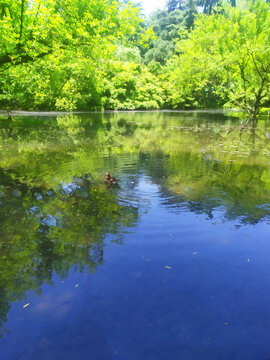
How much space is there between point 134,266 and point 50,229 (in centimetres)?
243

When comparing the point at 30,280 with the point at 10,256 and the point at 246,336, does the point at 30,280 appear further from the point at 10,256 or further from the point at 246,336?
the point at 246,336

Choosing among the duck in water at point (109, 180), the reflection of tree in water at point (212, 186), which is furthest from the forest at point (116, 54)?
the duck in water at point (109, 180)

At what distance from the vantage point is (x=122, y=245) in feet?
18.0

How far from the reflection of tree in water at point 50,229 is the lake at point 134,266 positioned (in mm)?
26

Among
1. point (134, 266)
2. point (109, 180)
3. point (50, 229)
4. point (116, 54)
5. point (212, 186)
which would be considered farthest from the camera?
point (116, 54)

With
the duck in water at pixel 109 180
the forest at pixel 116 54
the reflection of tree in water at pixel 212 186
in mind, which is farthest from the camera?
the forest at pixel 116 54

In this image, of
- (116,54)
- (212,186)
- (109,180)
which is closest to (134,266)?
(109,180)

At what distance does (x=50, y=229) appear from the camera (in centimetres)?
604

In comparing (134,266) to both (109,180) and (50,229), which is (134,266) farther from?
(109,180)

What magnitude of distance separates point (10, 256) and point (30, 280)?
89 centimetres

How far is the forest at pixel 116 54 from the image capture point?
1494cm

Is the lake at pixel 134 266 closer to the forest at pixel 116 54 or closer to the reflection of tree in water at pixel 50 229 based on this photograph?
the reflection of tree in water at pixel 50 229

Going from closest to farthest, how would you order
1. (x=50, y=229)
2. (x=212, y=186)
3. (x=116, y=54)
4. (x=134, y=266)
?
1. (x=134, y=266)
2. (x=50, y=229)
3. (x=212, y=186)
4. (x=116, y=54)

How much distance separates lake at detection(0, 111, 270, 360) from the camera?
10.9ft
